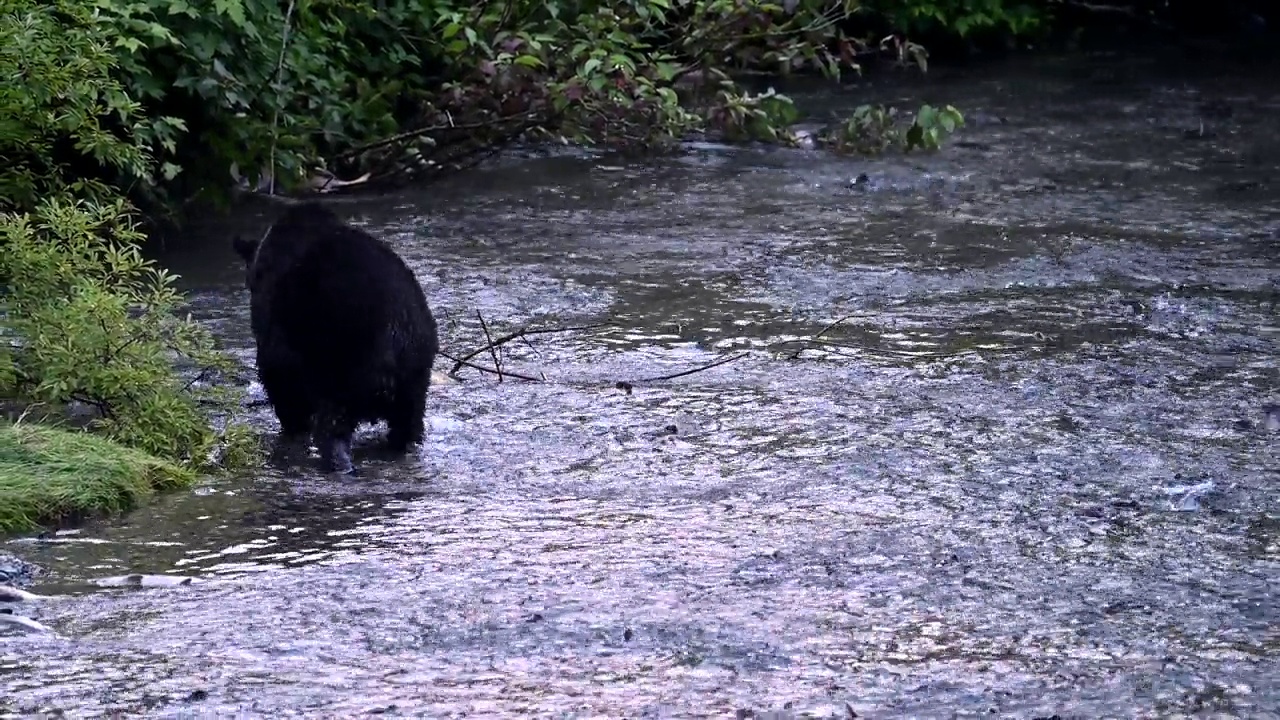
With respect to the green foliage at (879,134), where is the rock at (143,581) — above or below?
below

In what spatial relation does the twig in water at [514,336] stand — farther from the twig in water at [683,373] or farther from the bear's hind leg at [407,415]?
the bear's hind leg at [407,415]

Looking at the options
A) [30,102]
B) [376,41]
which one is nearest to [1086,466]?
[30,102]

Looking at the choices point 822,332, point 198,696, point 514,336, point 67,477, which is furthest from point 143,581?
point 822,332

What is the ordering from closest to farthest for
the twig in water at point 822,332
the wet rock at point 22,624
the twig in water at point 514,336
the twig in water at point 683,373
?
the wet rock at point 22,624 → the twig in water at point 683,373 → the twig in water at point 514,336 → the twig in water at point 822,332

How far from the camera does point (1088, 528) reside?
5.21 meters

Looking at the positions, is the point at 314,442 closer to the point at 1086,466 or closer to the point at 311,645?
the point at 311,645

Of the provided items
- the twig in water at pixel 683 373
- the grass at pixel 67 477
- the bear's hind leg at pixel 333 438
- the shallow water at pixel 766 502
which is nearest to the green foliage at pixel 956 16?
the shallow water at pixel 766 502

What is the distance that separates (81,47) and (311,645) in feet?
9.87

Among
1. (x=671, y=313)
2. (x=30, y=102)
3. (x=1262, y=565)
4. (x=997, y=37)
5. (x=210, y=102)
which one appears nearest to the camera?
(x=1262, y=565)

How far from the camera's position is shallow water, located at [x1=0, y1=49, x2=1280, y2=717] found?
4141 millimetres

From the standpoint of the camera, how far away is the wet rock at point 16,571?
15.6 ft

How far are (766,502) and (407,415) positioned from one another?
126 cm

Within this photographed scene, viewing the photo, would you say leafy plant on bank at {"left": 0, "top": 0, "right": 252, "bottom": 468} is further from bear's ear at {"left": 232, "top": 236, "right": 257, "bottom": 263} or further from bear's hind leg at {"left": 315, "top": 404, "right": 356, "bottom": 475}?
bear's ear at {"left": 232, "top": 236, "right": 257, "bottom": 263}

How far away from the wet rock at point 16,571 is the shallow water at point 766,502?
0.08 m
